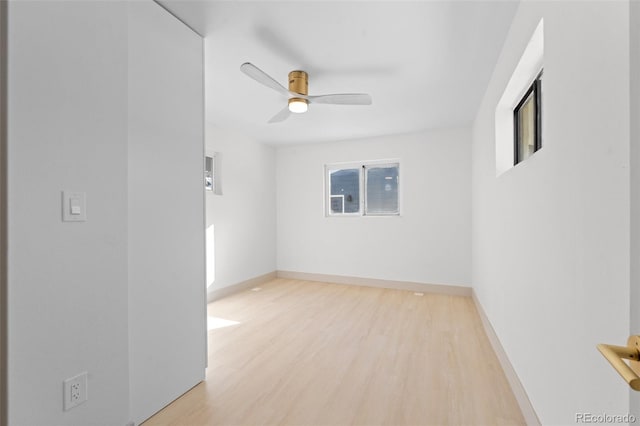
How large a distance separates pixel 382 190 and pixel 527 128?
2.72 m

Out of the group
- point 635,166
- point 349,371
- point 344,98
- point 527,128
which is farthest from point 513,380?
point 344,98

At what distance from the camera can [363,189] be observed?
186 inches

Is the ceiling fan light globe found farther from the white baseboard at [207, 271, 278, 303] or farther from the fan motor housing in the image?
the white baseboard at [207, 271, 278, 303]

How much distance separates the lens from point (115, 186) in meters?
1.39

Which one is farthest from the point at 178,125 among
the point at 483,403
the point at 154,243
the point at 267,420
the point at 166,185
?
the point at 483,403

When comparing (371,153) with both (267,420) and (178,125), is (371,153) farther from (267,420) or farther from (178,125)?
(267,420)

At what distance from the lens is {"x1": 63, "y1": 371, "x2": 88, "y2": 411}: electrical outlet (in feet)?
3.99

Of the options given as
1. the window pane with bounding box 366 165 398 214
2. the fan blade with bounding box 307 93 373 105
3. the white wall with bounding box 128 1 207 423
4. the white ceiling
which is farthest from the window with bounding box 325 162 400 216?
the white wall with bounding box 128 1 207 423

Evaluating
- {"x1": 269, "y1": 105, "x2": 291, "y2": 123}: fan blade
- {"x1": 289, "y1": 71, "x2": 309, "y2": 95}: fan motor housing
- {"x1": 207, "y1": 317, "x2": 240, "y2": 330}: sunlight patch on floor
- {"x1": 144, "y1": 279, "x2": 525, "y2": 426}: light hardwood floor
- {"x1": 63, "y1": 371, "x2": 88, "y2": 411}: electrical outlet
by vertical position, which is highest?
{"x1": 289, "y1": 71, "x2": 309, "y2": 95}: fan motor housing

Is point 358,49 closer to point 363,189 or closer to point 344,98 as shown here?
point 344,98

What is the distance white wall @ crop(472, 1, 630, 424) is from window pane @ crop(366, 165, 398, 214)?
277cm

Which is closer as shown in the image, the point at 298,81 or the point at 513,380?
the point at 513,380

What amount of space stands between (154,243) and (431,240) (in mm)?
3619

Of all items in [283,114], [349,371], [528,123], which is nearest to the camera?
[528,123]
